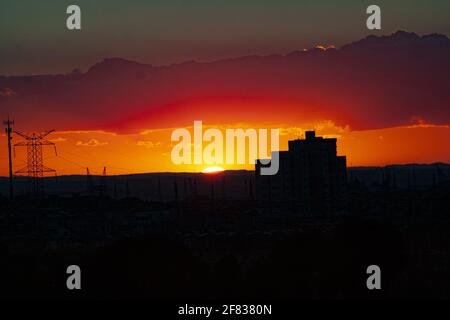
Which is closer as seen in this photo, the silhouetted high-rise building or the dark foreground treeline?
the dark foreground treeline

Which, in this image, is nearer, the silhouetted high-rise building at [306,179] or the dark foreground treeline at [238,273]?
the dark foreground treeline at [238,273]

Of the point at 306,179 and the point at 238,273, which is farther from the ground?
the point at 238,273

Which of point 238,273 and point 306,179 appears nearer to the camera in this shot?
point 238,273

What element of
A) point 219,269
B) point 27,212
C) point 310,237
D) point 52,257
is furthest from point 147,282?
point 27,212
